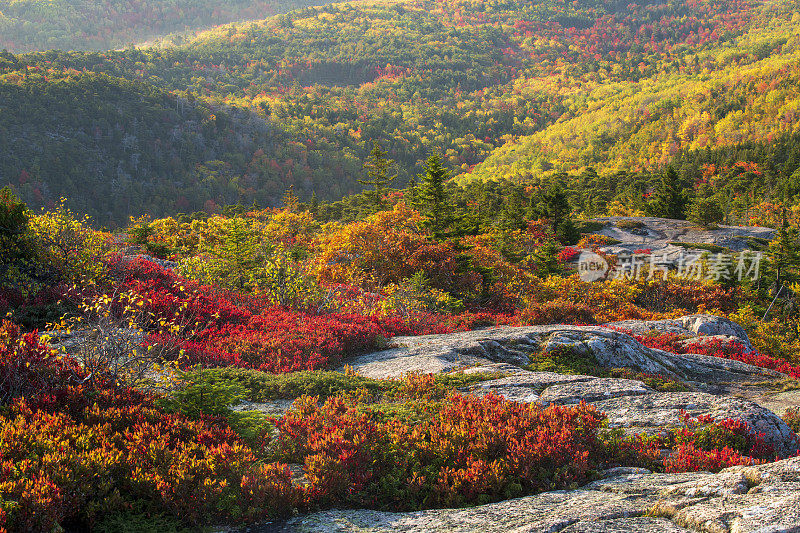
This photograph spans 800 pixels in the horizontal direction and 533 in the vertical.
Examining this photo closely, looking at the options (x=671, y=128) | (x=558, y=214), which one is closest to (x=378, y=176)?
(x=558, y=214)

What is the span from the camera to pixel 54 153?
93.9 m

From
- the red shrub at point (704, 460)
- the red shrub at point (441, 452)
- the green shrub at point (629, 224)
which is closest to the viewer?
the red shrub at point (441, 452)

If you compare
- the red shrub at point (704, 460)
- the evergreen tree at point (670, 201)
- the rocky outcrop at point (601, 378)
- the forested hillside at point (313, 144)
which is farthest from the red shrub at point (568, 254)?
the forested hillside at point (313, 144)

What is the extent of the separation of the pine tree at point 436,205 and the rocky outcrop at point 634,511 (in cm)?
1662

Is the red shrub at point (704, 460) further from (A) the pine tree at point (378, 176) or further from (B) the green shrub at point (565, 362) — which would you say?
(A) the pine tree at point (378, 176)

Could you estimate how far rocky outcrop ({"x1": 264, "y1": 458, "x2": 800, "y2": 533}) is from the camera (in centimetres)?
303

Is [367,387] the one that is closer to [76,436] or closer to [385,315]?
[76,436]

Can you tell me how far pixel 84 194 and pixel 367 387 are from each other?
10557 cm

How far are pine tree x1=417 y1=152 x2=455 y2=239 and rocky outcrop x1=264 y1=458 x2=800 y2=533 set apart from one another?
16.6 m

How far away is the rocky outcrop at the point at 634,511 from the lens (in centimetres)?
303

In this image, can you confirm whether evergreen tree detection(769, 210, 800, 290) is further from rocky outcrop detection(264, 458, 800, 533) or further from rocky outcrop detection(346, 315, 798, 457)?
rocky outcrop detection(264, 458, 800, 533)

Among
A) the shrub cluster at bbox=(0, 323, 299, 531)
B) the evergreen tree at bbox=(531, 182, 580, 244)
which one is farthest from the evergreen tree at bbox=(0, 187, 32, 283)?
the evergreen tree at bbox=(531, 182, 580, 244)

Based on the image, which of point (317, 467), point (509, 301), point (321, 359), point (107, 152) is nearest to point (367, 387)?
point (321, 359)

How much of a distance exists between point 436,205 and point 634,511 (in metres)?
17.9
